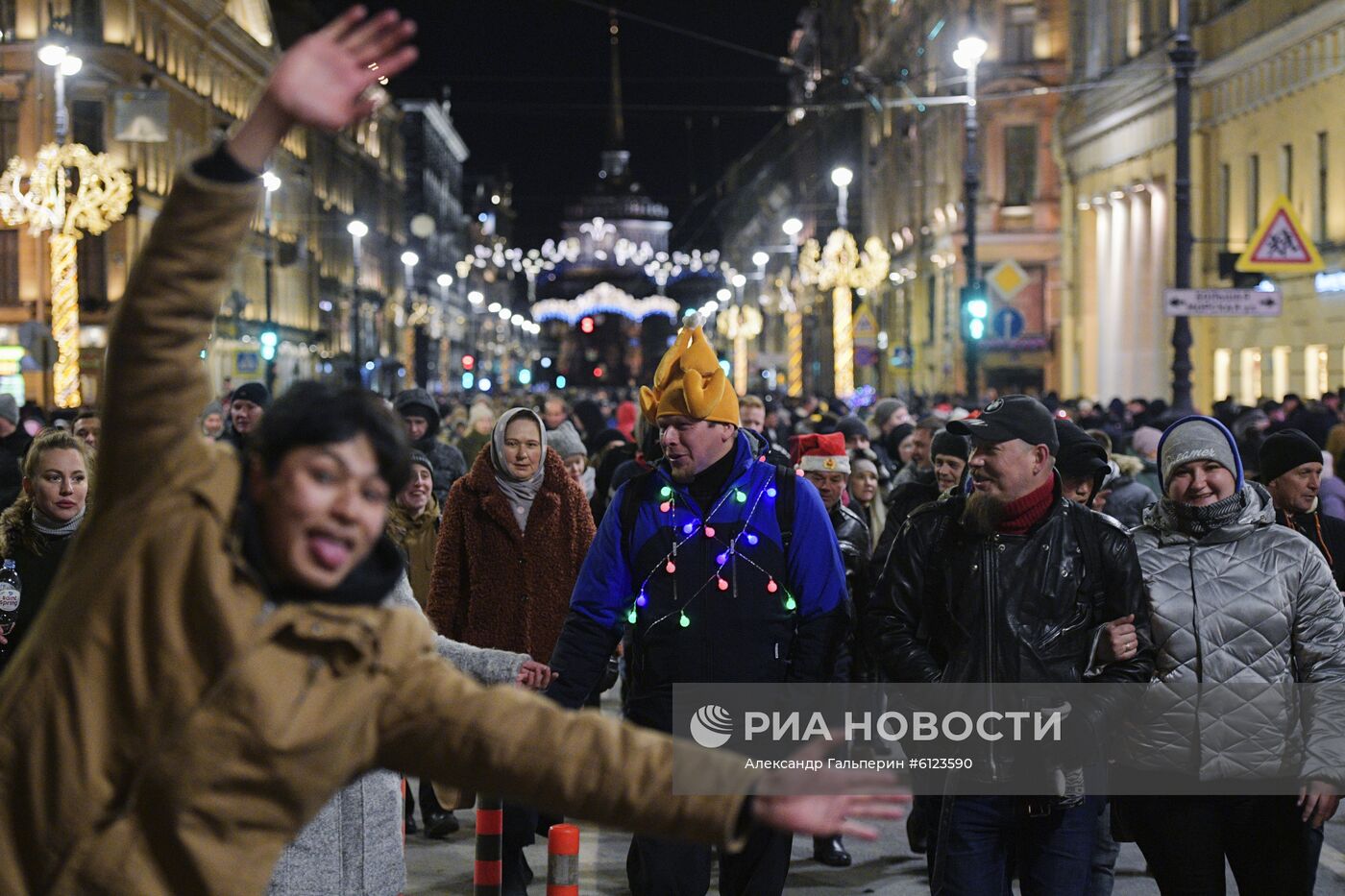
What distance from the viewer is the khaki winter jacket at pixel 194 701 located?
2979mm

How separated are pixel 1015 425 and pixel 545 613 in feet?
10.7

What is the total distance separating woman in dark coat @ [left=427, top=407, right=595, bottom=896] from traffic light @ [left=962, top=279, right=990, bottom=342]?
85.7ft

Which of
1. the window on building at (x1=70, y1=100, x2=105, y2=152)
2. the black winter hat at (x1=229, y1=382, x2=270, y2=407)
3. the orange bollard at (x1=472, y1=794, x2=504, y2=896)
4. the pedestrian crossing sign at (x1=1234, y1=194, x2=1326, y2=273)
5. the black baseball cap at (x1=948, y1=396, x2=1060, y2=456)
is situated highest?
the window on building at (x1=70, y1=100, x2=105, y2=152)

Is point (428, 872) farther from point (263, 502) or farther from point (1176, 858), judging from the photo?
point (263, 502)

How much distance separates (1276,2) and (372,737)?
120 ft

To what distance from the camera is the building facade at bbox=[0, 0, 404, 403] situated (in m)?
53.3

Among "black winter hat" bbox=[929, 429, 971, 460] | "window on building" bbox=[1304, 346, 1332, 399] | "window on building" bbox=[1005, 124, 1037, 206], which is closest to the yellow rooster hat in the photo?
"black winter hat" bbox=[929, 429, 971, 460]

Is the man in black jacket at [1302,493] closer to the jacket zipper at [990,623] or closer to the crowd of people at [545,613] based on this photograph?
the crowd of people at [545,613]

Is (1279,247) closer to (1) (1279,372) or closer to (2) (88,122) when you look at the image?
(1) (1279,372)

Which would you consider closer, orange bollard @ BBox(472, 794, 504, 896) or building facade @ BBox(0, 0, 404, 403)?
orange bollard @ BBox(472, 794, 504, 896)

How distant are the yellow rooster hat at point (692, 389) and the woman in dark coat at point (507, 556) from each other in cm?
189

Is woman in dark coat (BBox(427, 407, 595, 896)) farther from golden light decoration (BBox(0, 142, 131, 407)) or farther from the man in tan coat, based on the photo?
golden light decoration (BBox(0, 142, 131, 407))

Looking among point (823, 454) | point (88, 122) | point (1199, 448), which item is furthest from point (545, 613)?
point (88, 122)

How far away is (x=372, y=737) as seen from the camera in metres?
3.21
